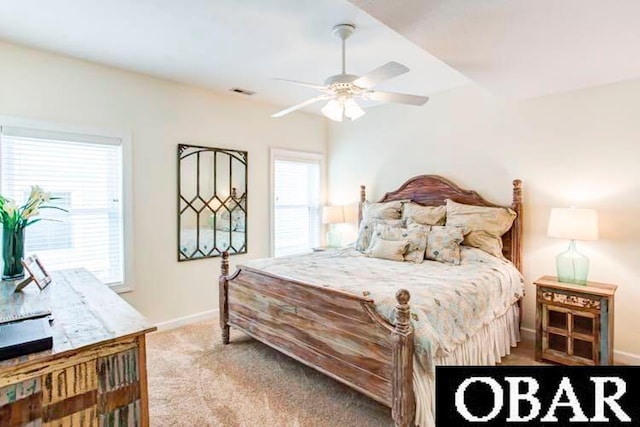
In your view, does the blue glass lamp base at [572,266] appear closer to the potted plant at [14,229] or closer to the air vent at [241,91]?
the air vent at [241,91]

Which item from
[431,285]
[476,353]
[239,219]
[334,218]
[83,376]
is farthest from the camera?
[334,218]

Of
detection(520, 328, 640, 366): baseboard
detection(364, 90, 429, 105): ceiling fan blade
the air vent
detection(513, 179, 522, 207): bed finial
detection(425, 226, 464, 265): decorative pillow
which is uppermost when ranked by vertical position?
the air vent

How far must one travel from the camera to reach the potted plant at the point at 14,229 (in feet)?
6.36

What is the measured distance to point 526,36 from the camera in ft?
6.68

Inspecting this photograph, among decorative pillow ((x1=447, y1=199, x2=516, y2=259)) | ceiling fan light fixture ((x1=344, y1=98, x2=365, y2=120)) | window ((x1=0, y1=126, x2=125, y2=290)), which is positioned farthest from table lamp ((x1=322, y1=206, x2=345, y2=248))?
window ((x1=0, y1=126, x2=125, y2=290))

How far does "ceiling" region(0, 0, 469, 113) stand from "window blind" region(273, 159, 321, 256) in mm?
1506

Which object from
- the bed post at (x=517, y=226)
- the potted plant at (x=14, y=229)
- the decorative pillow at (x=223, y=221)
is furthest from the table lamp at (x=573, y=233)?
the potted plant at (x=14, y=229)

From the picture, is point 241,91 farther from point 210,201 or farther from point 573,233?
point 573,233

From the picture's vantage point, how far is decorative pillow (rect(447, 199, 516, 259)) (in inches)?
129

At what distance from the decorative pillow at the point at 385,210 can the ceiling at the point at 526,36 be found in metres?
1.64

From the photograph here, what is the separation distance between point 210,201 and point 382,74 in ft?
8.51

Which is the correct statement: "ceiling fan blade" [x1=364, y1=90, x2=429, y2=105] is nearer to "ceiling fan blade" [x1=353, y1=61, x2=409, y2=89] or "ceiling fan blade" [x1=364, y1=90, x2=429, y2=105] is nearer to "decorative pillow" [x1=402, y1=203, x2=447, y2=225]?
"ceiling fan blade" [x1=353, y1=61, x2=409, y2=89]

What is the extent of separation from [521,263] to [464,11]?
8.26 ft

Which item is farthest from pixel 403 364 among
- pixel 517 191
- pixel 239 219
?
pixel 239 219
